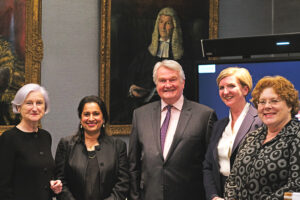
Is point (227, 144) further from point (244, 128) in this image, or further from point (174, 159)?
point (174, 159)

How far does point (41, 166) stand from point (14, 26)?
186 cm

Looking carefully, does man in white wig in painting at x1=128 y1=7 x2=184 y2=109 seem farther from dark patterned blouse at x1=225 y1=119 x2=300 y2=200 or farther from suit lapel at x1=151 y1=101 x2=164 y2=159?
dark patterned blouse at x1=225 y1=119 x2=300 y2=200

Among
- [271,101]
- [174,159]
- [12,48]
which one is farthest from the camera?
[12,48]

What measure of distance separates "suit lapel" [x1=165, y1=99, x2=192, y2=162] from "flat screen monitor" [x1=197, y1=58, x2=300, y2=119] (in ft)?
1.54

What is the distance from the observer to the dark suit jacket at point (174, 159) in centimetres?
331

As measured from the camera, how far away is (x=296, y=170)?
2.34 metres

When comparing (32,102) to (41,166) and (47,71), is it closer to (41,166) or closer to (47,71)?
(41,166)

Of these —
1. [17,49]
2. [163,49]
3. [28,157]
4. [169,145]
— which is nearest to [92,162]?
[28,157]

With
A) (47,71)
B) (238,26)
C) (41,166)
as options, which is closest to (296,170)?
(41,166)

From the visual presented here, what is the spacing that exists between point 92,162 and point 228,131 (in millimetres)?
1072

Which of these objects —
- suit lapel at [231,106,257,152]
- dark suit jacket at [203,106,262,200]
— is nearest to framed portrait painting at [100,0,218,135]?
dark suit jacket at [203,106,262,200]

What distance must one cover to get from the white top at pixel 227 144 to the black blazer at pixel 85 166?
79cm

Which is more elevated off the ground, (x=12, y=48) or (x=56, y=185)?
(x=12, y=48)

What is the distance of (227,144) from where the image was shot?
3107mm
